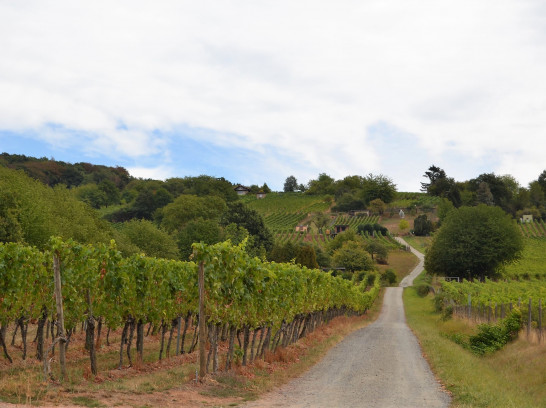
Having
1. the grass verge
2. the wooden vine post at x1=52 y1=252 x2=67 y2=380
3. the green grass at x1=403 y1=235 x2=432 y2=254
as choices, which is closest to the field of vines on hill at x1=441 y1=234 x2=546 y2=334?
the grass verge

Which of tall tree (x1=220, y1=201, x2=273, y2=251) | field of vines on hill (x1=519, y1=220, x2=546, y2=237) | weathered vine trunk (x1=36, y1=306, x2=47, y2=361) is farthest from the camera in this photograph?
field of vines on hill (x1=519, y1=220, x2=546, y2=237)

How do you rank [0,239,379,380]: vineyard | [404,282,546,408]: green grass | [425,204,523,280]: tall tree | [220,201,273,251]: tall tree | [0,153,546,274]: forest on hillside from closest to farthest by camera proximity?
[404,282,546,408]: green grass, [0,239,379,380]: vineyard, [0,153,546,274]: forest on hillside, [425,204,523,280]: tall tree, [220,201,273,251]: tall tree

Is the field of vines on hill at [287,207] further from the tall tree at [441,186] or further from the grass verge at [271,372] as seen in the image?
the grass verge at [271,372]

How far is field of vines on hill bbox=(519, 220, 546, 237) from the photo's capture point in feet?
358

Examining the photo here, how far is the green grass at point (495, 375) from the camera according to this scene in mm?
10586

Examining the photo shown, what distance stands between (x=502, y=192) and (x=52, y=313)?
146m

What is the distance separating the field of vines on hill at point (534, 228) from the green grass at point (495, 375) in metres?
98.9

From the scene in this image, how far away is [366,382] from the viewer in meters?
12.5

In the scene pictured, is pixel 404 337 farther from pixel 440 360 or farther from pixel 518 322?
pixel 440 360

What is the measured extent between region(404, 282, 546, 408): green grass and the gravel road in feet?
1.27

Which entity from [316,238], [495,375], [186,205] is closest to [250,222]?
[186,205]

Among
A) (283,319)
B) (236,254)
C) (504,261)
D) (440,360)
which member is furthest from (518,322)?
(504,261)

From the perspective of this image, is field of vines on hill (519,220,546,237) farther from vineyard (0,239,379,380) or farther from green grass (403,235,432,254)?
vineyard (0,239,379,380)

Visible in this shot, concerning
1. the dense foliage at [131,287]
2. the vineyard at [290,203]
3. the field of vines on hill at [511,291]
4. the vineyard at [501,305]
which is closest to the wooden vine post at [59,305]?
the dense foliage at [131,287]
